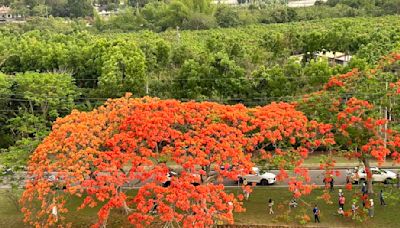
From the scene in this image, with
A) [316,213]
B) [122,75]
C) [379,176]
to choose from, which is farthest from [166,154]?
[122,75]

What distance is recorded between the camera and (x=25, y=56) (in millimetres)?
44531

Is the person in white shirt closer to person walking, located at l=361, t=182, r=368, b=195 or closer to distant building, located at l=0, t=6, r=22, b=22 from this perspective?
person walking, located at l=361, t=182, r=368, b=195

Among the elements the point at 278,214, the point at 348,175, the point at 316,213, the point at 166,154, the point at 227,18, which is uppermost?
the point at 227,18

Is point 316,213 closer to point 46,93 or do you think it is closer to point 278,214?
point 278,214

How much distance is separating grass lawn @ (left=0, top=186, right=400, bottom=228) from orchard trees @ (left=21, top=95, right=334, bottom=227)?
Result: 1.95 m

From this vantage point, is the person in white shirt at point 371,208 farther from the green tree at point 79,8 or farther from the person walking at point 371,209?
the green tree at point 79,8

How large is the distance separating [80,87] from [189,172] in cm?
2329

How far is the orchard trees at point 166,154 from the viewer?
866 inches

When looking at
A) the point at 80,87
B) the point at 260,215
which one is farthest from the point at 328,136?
the point at 80,87

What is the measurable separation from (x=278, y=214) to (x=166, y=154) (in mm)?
6952

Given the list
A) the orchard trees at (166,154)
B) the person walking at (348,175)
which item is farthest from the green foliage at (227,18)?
the orchard trees at (166,154)

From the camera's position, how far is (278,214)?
2612 cm

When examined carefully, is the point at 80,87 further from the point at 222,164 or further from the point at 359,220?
the point at 359,220

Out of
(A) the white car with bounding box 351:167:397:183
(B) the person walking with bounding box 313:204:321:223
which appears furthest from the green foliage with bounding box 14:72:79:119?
(A) the white car with bounding box 351:167:397:183
